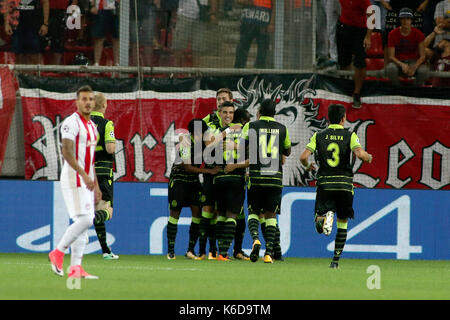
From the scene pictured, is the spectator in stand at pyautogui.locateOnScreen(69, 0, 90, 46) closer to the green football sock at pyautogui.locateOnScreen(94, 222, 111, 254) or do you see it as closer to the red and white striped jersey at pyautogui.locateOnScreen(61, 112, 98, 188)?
the green football sock at pyautogui.locateOnScreen(94, 222, 111, 254)

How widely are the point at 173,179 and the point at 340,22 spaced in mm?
4567

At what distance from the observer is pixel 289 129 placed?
15227mm

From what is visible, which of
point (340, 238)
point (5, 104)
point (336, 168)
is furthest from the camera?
point (5, 104)

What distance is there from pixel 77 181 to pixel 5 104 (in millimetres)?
6823

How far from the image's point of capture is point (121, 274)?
9.86 m

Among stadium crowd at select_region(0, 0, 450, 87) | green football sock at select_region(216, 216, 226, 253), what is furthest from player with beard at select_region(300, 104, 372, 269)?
stadium crowd at select_region(0, 0, 450, 87)

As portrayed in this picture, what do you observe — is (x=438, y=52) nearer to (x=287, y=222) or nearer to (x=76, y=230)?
(x=287, y=222)

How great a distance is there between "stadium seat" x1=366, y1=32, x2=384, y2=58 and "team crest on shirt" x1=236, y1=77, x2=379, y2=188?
1.59m

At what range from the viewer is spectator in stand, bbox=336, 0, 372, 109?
51.7 ft

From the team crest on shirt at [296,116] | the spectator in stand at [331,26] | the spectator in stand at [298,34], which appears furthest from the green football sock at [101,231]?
the spectator in stand at [331,26]

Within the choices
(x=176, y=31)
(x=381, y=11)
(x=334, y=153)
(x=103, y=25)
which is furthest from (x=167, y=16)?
(x=334, y=153)

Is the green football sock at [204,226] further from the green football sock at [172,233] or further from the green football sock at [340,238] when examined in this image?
the green football sock at [340,238]
